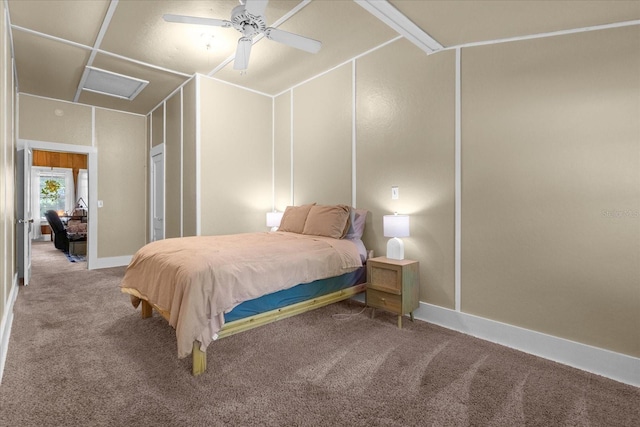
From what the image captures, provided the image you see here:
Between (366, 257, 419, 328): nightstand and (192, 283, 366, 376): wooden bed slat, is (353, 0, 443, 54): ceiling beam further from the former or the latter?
(192, 283, 366, 376): wooden bed slat

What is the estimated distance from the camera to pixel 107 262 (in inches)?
218

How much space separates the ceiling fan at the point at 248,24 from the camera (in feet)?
7.50

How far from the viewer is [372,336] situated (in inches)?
102

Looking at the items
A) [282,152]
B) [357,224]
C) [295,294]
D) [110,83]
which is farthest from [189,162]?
[295,294]

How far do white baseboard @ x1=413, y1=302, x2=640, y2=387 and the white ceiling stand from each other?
2198mm

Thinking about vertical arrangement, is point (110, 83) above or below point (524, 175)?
above

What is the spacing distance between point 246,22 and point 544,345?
11.2 feet

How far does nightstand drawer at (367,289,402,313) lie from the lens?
277cm

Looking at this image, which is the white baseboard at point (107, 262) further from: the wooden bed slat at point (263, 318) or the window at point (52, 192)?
the window at point (52, 192)

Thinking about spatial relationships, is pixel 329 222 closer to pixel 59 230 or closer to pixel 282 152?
pixel 282 152

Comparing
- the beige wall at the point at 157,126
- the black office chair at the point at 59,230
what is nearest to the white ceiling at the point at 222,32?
the beige wall at the point at 157,126

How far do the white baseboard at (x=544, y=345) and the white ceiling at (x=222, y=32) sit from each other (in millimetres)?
2198

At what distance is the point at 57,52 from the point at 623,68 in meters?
5.35

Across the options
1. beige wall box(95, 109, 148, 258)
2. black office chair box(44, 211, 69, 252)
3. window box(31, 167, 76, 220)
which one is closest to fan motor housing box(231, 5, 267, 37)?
beige wall box(95, 109, 148, 258)
